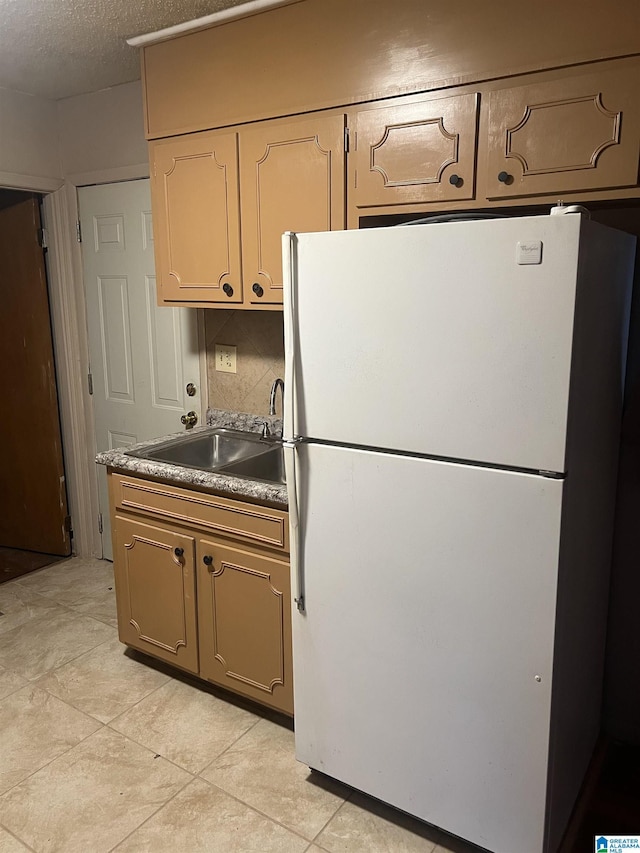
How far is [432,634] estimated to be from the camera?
5.37 feet

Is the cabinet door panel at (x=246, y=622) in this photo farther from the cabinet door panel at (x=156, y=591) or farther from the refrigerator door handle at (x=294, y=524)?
the refrigerator door handle at (x=294, y=524)

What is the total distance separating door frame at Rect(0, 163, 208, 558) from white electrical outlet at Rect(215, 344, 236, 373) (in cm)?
20

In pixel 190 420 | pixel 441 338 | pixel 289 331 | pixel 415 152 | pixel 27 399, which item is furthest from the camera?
pixel 27 399

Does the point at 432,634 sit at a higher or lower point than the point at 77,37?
lower

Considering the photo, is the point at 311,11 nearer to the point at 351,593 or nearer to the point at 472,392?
the point at 472,392

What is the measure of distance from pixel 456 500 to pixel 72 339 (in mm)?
2561

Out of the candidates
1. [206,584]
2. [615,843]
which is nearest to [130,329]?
[206,584]

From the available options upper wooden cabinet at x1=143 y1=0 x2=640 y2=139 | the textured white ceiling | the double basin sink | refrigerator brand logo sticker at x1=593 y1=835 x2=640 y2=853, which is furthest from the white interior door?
refrigerator brand logo sticker at x1=593 y1=835 x2=640 y2=853

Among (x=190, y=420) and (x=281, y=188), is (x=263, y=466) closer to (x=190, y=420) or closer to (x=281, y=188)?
(x=190, y=420)

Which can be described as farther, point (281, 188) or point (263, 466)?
point (263, 466)

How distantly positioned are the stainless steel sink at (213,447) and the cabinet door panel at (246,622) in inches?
20.1

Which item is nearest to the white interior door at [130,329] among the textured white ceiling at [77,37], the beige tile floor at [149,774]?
the textured white ceiling at [77,37]

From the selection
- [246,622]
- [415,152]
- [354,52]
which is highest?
[354,52]

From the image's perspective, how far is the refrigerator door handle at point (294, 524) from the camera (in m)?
1.78
